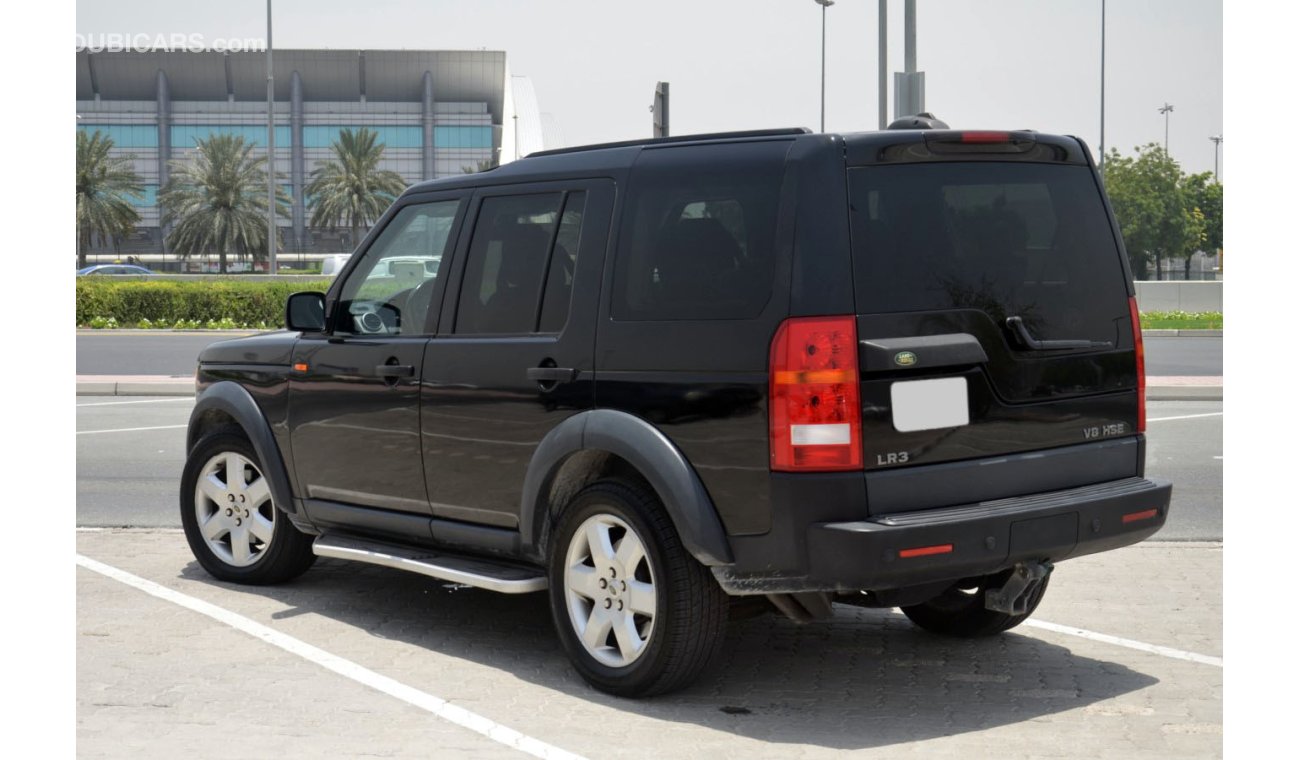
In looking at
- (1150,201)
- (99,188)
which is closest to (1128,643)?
(1150,201)

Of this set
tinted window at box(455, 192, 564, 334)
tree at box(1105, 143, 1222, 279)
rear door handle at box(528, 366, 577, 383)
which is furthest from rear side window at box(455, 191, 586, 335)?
tree at box(1105, 143, 1222, 279)

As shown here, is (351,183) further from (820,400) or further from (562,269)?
(820,400)

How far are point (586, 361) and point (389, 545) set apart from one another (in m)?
1.60

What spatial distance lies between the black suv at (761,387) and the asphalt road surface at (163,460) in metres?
3.83

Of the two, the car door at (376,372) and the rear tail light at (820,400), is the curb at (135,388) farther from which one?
the rear tail light at (820,400)

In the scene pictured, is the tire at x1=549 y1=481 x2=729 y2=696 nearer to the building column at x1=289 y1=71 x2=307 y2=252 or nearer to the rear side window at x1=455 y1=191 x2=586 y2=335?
the rear side window at x1=455 y1=191 x2=586 y2=335

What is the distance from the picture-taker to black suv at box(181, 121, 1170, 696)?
4688 millimetres

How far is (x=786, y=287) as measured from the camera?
4.72m

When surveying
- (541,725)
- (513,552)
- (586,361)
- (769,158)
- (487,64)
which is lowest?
(541,725)

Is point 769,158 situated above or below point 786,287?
above

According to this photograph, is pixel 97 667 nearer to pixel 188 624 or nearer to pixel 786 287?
pixel 188 624

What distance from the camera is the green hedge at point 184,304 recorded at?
34.2m

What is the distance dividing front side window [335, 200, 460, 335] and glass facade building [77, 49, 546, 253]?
101m

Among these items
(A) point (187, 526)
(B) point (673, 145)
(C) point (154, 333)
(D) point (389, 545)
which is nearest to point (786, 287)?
(B) point (673, 145)
